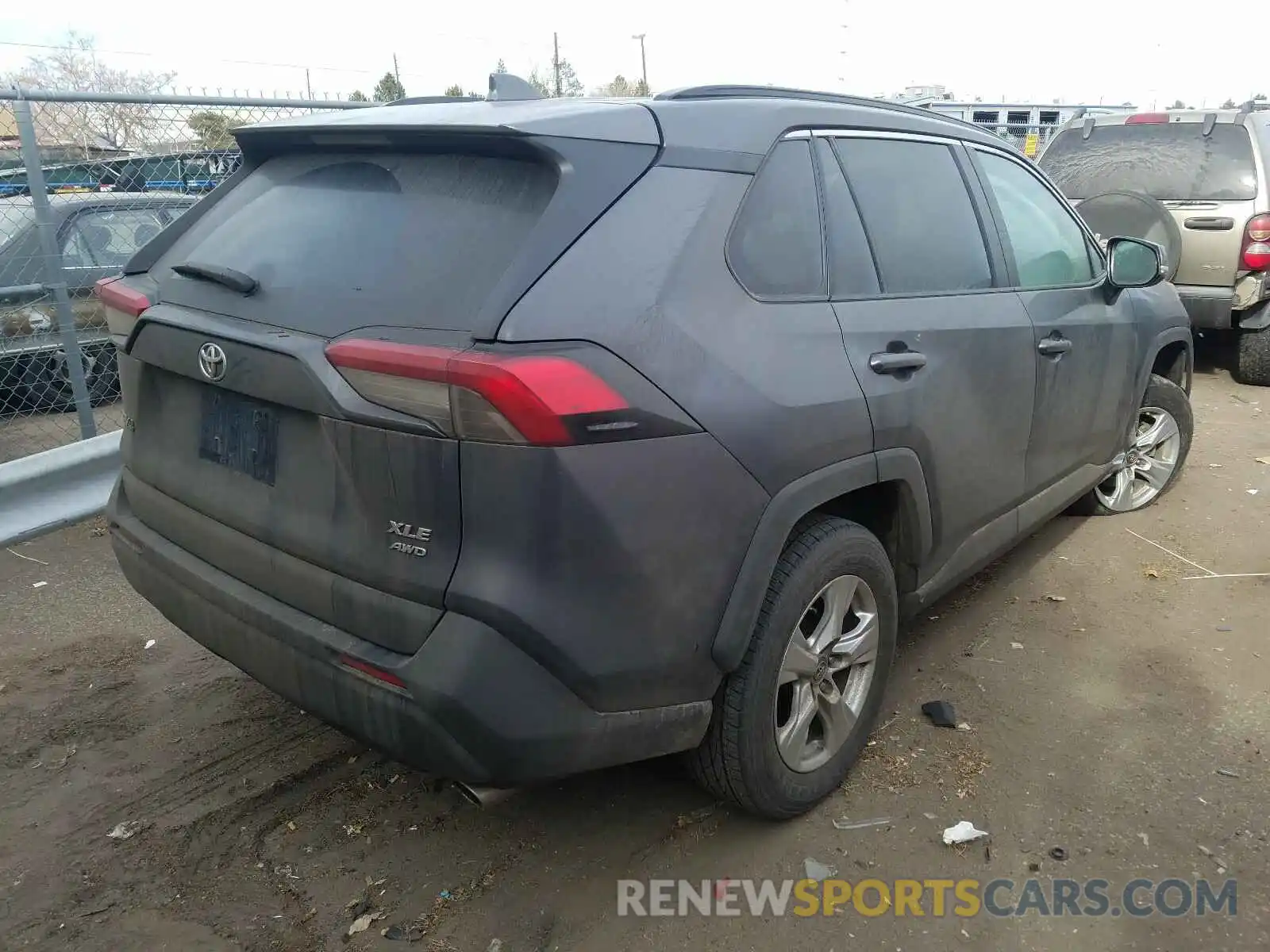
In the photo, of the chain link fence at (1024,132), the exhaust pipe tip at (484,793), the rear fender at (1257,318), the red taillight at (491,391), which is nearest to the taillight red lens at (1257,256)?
the rear fender at (1257,318)

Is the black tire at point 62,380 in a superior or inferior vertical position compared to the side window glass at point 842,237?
inferior

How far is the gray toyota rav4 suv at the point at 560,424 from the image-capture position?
1923 mm

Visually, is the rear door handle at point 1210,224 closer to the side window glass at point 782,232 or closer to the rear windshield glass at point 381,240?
the side window glass at point 782,232

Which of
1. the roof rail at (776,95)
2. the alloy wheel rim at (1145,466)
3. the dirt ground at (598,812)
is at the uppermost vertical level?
the roof rail at (776,95)

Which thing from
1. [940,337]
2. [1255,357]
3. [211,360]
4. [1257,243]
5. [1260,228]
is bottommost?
[1255,357]

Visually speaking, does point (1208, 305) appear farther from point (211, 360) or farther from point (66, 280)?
point (66, 280)

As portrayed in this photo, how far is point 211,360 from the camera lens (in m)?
2.29

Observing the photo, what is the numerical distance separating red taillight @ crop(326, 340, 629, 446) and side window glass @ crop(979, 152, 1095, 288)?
217 cm

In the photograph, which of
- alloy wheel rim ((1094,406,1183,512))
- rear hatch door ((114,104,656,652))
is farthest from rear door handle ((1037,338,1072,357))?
rear hatch door ((114,104,656,652))

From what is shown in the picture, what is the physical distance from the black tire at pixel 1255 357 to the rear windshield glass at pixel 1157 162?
3.46 ft

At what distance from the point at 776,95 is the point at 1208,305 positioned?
6.23 meters

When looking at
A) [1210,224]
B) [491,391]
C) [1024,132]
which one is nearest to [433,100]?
[491,391]

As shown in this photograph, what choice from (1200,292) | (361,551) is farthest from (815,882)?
(1200,292)

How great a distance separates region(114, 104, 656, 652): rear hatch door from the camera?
1971 mm
